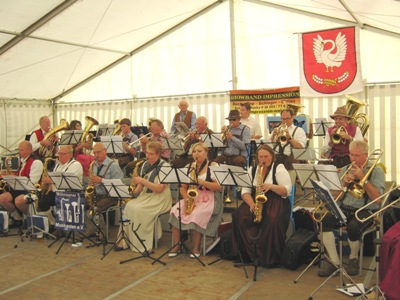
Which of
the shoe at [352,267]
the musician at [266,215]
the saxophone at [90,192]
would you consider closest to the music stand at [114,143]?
the saxophone at [90,192]

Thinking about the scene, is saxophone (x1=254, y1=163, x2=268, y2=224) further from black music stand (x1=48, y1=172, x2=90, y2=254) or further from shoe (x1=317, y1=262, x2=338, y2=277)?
black music stand (x1=48, y1=172, x2=90, y2=254)

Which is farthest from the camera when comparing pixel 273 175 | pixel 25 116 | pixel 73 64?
pixel 25 116

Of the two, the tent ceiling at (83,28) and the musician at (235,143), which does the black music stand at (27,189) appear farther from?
the tent ceiling at (83,28)

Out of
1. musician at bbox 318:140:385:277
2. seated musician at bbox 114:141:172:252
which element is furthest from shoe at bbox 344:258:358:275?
seated musician at bbox 114:141:172:252

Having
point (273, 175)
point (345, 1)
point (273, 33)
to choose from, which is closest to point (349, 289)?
point (273, 175)

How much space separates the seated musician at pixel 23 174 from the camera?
8.23 m

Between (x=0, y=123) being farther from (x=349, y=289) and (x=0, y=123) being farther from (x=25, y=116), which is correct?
(x=349, y=289)

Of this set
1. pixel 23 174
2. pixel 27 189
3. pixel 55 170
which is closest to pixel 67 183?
pixel 55 170

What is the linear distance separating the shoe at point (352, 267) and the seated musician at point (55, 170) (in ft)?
14.4

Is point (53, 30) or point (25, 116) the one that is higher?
point (53, 30)

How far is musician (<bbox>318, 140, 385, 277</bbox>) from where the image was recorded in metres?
5.41

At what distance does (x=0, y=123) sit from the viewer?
530 inches

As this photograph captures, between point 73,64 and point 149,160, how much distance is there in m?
7.03

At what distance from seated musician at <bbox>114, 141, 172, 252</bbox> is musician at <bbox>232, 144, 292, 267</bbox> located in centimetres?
135
